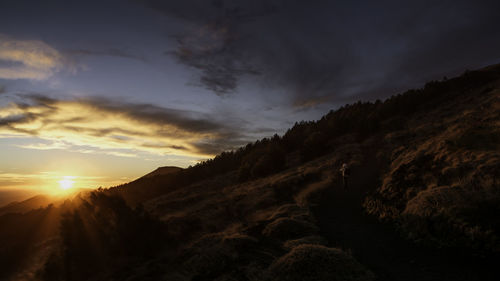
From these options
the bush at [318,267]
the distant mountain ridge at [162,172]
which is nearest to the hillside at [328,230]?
the bush at [318,267]

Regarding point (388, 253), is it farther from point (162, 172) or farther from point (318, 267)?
point (162, 172)

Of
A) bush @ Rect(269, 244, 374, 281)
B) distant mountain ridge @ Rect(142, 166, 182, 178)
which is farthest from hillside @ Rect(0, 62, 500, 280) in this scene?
distant mountain ridge @ Rect(142, 166, 182, 178)

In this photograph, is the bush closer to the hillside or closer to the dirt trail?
the hillside

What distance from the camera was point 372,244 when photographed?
12.7 m

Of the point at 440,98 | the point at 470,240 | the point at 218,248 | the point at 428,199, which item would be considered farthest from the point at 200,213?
the point at 440,98

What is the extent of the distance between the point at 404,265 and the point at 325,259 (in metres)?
3.09

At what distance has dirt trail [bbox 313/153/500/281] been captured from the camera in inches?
360

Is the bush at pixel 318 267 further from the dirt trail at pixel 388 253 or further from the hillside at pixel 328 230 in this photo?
the dirt trail at pixel 388 253

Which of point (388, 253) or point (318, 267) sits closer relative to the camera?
point (318, 267)

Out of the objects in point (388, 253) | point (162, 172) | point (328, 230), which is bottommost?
point (388, 253)

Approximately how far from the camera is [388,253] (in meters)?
11.5

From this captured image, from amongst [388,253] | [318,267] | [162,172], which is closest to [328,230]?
[388,253]

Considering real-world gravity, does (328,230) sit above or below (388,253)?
above

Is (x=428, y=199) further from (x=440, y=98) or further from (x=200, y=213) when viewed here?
(x=440, y=98)
